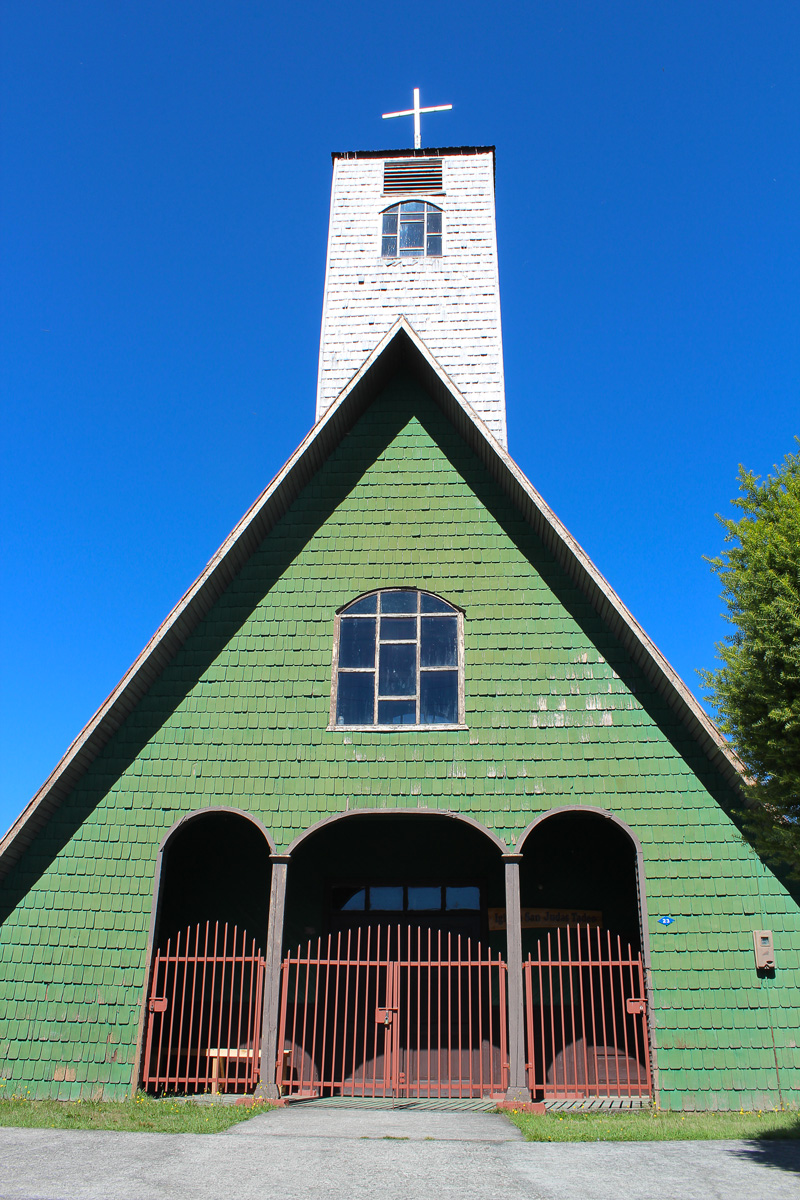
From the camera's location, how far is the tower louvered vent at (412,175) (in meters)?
17.1

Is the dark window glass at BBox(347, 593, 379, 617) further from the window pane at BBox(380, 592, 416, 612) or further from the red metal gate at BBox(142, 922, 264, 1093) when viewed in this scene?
the red metal gate at BBox(142, 922, 264, 1093)

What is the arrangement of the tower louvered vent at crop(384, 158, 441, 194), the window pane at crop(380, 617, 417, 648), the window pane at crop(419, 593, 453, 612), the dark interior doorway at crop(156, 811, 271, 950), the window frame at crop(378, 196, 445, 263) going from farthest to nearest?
the tower louvered vent at crop(384, 158, 441, 194), the window frame at crop(378, 196, 445, 263), the dark interior doorway at crop(156, 811, 271, 950), the window pane at crop(419, 593, 453, 612), the window pane at crop(380, 617, 417, 648)

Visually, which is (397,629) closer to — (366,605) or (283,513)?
(366,605)

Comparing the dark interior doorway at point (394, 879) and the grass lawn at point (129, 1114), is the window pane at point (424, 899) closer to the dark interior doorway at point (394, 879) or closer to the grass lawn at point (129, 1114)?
the dark interior doorway at point (394, 879)

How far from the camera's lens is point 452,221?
54.3ft

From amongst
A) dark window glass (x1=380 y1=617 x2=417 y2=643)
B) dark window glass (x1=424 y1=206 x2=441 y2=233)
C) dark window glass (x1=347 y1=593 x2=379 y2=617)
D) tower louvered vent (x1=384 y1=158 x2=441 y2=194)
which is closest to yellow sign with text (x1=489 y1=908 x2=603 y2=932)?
dark window glass (x1=380 y1=617 x2=417 y2=643)

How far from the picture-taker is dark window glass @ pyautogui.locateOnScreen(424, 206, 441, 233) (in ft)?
54.3

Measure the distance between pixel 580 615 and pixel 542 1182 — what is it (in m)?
6.53

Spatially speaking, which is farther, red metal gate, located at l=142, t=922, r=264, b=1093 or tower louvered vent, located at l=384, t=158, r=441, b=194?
tower louvered vent, located at l=384, t=158, r=441, b=194

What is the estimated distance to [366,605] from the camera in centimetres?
1176

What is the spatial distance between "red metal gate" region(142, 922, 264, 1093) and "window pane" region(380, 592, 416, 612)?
453 centimetres

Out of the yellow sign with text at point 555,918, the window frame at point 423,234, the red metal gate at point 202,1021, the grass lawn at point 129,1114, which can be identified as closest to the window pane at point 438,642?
the yellow sign with text at point 555,918

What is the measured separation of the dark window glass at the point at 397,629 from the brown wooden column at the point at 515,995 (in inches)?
121

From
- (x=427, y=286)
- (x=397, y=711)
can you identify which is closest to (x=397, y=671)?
(x=397, y=711)
